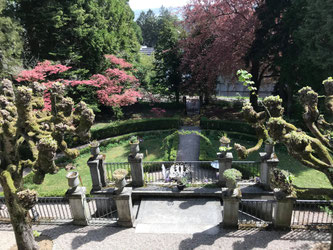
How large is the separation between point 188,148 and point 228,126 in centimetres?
434

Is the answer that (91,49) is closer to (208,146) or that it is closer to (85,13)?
(85,13)

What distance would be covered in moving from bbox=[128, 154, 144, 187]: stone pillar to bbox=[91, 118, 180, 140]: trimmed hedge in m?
8.17

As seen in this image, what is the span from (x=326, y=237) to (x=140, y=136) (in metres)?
13.8

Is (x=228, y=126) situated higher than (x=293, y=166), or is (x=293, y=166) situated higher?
(x=228, y=126)

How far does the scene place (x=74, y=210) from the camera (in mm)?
9383

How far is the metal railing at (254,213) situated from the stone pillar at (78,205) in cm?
586

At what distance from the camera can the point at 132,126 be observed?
66.0 ft

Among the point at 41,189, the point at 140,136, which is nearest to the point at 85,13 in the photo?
the point at 140,136

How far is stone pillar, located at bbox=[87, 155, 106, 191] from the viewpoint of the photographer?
37.0 ft

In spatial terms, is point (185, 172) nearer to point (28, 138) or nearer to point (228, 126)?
point (28, 138)

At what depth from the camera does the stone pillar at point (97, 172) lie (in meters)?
11.3

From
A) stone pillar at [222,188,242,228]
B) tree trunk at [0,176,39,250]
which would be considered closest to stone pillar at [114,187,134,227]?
tree trunk at [0,176,39,250]

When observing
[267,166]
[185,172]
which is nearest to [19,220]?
[185,172]

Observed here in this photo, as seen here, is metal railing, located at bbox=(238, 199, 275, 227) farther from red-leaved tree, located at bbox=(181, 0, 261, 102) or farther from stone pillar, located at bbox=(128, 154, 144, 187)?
red-leaved tree, located at bbox=(181, 0, 261, 102)
